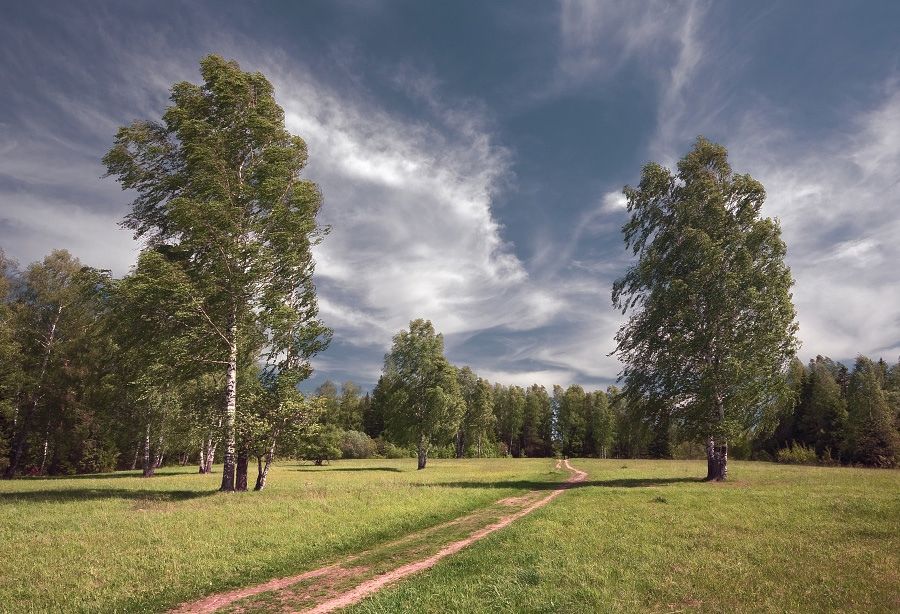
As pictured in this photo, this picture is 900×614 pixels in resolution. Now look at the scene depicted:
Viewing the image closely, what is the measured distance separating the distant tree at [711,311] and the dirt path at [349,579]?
57.0ft

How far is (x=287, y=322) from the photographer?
70.5ft

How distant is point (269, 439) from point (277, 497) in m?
3.27

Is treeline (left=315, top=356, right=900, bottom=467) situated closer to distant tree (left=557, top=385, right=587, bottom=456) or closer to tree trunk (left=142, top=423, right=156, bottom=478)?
distant tree (left=557, top=385, right=587, bottom=456)

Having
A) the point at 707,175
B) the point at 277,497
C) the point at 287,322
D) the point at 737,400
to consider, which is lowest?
the point at 277,497

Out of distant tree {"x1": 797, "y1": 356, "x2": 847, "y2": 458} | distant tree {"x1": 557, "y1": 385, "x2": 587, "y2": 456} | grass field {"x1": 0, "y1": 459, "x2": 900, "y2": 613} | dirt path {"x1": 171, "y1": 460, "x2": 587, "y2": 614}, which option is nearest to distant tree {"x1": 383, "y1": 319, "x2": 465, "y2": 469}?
grass field {"x1": 0, "y1": 459, "x2": 900, "y2": 613}

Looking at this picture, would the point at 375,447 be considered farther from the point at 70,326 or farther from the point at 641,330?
the point at 641,330

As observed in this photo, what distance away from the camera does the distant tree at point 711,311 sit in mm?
25250

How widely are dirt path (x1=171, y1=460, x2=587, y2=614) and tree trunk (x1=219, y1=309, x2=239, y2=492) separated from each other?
1075cm

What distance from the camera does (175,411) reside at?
129 ft

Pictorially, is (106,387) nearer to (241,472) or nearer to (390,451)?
(241,472)

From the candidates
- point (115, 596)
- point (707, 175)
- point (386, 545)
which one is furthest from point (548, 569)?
point (707, 175)

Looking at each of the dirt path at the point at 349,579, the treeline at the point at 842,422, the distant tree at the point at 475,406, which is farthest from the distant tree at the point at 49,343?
the treeline at the point at 842,422

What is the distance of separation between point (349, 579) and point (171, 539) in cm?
580

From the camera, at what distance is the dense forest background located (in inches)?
843
